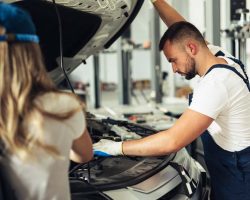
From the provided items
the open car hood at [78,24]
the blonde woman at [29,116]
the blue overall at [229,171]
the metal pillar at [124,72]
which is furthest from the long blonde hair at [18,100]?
the metal pillar at [124,72]

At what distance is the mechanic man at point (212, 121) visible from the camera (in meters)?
1.71

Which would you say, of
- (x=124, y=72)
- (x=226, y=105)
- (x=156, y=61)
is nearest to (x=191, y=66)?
(x=226, y=105)

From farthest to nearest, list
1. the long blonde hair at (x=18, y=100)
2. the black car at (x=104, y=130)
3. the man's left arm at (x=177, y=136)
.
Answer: the man's left arm at (x=177, y=136) → the black car at (x=104, y=130) → the long blonde hair at (x=18, y=100)

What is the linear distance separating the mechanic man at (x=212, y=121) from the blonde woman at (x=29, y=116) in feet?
2.16

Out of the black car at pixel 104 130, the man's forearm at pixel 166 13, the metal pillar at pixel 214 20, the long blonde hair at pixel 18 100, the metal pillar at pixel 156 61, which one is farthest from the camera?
the metal pillar at pixel 156 61

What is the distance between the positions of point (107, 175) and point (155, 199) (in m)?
0.22

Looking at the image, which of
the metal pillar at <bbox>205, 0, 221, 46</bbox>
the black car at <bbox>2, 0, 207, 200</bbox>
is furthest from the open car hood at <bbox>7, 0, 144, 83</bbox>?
the metal pillar at <bbox>205, 0, 221, 46</bbox>

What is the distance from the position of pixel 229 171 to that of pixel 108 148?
0.60m

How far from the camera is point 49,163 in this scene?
44.6 inches

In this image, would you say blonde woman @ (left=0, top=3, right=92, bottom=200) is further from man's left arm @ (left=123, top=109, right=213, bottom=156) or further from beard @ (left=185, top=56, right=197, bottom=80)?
beard @ (left=185, top=56, right=197, bottom=80)

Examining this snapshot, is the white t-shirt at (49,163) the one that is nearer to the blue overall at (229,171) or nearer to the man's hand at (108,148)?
the man's hand at (108,148)

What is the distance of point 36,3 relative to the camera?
1.83 metres

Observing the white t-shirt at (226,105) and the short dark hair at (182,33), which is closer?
the white t-shirt at (226,105)

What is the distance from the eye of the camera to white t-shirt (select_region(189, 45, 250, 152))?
1710 millimetres
